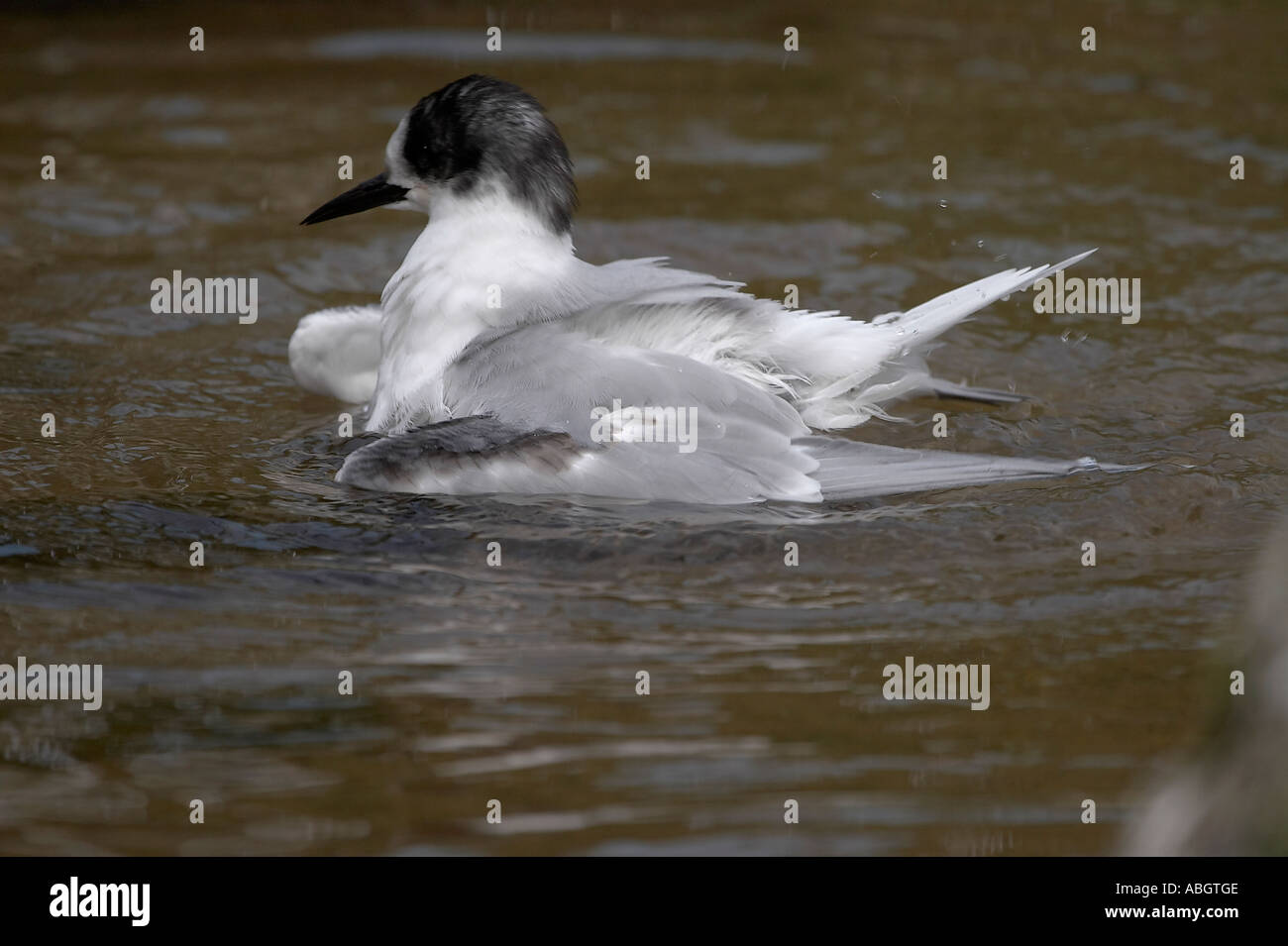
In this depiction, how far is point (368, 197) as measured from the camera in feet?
20.3

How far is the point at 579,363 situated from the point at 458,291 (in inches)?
25.8

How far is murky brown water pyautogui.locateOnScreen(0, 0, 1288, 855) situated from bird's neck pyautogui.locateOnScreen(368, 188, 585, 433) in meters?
0.39

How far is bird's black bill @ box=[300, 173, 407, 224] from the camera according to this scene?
616cm

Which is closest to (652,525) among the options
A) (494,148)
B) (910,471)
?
(910,471)

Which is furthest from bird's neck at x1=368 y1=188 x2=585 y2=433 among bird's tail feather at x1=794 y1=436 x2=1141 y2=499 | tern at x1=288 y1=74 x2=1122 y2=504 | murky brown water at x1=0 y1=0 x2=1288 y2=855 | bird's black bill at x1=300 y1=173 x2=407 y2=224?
bird's tail feather at x1=794 y1=436 x2=1141 y2=499

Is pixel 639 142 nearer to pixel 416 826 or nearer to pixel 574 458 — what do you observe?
pixel 574 458

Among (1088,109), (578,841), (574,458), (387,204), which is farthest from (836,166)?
(578,841)

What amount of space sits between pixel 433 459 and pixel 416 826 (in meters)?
1.71

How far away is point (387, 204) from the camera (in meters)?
6.21

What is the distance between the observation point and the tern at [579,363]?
17.2 feet

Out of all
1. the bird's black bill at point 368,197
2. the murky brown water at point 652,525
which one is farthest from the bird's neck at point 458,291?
the murky brown water at point 652,525

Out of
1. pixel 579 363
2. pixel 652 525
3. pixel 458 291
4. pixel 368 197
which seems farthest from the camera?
pixel 368 197

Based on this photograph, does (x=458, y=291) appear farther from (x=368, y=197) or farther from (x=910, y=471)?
(x=910, y=471)

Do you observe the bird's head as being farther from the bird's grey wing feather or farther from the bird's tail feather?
the bird's tail feather
